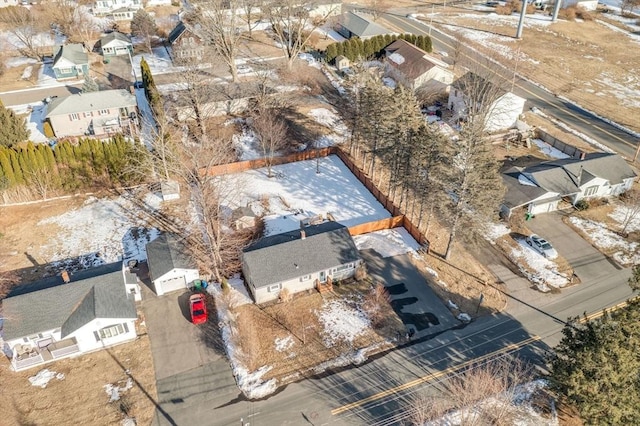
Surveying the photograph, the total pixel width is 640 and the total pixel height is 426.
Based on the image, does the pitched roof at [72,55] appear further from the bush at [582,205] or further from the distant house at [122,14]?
the bush at [582,205]

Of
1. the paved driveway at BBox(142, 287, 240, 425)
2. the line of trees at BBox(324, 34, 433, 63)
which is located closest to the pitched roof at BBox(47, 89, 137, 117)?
the paved driveway at BBox(142, 287, 240, 425)

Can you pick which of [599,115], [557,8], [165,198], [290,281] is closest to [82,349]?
[290,281]

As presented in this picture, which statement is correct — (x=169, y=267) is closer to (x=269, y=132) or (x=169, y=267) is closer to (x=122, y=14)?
(x=269, y=132)

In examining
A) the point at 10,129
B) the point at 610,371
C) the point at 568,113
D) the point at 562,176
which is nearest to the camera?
the point at 610,371

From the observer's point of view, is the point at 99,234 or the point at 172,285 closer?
the point at 172,285

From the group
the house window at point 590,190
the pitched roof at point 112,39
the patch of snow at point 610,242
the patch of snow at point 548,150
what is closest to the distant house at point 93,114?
the pitched roof at point 112,39

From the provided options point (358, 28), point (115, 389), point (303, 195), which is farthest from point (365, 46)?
point (115, 389)

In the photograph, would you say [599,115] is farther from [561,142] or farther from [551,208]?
[551,208]

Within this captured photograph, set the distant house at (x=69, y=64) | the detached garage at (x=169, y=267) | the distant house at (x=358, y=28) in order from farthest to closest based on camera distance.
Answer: the distant house at (x=358, y=28) < the distant house at (x=69, y=64) < the detached garage at (x=169, y=267)
